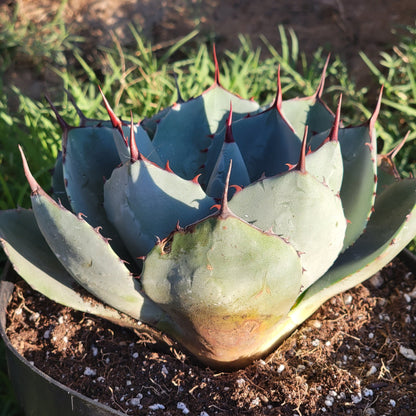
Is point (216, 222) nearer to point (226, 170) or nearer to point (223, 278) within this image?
point (223, 278)

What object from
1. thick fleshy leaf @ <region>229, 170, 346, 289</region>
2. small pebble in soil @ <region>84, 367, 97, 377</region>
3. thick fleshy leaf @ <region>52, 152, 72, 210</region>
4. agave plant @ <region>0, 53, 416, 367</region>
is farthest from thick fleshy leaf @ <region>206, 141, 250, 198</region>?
small pebble in soil @ <region>84, 367, 97, 377</region>

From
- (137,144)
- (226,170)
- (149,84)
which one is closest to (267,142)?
(226,170)

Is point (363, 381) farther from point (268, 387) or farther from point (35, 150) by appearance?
point (35, 150)

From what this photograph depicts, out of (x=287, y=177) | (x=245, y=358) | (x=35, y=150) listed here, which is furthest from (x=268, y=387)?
(x=35, y=150)

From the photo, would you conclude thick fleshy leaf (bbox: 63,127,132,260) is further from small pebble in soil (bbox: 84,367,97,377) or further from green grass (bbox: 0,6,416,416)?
green grass (bbox: 0,6,416,416)

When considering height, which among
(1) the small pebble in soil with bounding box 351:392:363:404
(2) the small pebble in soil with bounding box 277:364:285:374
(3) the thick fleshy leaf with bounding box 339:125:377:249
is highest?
(3) the thick fleshy leaf with bounding box 339:125:377:249
